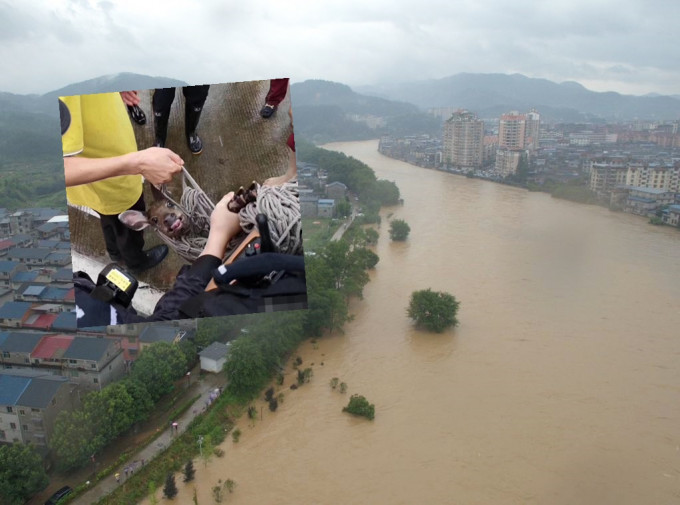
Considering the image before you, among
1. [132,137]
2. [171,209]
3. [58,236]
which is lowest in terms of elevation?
[58,236]

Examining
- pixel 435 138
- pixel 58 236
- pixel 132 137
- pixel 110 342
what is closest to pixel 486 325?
pixel 110 342

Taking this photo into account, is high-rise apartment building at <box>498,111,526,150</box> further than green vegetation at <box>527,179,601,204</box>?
Yes

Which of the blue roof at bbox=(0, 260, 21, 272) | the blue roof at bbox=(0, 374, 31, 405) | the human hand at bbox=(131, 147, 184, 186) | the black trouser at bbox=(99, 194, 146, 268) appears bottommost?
the blue roof at bbox=(0, 374, 31, 405)

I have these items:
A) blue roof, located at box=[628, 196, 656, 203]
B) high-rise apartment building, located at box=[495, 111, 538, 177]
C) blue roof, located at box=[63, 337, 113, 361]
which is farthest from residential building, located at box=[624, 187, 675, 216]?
blue roof, located at box=[63, 337, 113, 361]

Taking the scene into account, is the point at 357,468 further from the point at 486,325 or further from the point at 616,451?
the point at 486,325

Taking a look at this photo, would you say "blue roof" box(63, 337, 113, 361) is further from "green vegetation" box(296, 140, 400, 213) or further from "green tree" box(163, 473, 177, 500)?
"green vegetation" box(296, 140, 400, 213)

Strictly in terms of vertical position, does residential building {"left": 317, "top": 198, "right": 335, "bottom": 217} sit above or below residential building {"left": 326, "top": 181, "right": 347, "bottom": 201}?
below
